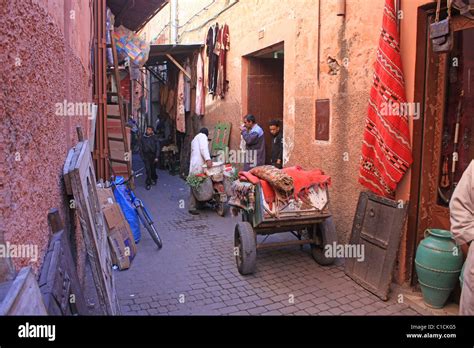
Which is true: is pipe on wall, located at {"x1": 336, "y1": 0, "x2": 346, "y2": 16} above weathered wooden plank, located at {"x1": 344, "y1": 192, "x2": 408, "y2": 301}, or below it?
above

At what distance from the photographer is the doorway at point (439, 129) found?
4.21 meters

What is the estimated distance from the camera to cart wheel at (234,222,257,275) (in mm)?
5027

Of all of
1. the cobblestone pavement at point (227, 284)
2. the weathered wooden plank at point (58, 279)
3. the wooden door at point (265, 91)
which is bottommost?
the cobblestone pavement at point (227, 284)

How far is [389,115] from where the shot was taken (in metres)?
4.54

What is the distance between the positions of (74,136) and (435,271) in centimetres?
389

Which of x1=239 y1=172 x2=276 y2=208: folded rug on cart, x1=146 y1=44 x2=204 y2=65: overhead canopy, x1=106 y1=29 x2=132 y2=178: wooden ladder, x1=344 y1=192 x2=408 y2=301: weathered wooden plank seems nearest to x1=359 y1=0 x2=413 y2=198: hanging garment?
x1=344 y1=192 x2=408 y2=301: weathered wooden plank

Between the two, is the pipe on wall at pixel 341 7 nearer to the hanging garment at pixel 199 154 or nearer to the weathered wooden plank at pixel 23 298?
the hanging garment at pixel 199 154

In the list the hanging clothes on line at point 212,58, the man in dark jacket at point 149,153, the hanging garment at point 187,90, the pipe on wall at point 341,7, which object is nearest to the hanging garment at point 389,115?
the pipe on wall at point 341,7

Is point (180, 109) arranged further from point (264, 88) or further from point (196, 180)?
point (196, 180)

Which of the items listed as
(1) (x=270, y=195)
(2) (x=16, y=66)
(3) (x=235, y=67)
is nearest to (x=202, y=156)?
(3) (x=235, y=67)

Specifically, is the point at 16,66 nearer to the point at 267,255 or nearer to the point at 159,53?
the point at 267,255

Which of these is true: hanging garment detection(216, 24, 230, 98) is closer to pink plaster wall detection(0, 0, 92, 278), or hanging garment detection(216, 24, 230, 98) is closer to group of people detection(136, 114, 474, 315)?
group of people detection(136, 114, 474, 315)

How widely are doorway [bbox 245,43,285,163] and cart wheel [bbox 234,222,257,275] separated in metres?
4.62

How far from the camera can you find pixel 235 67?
33.6ft
